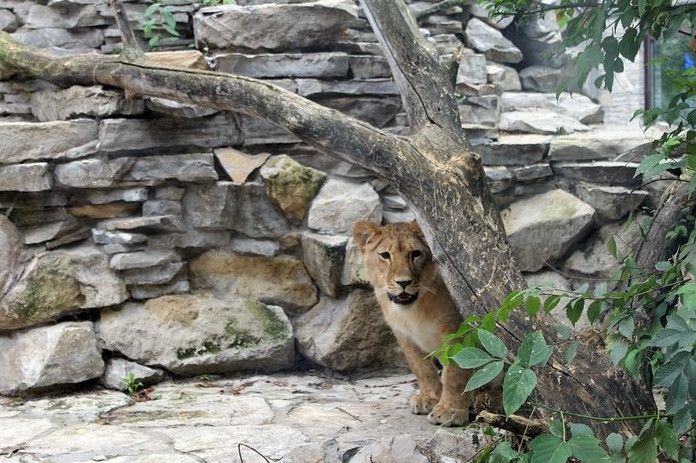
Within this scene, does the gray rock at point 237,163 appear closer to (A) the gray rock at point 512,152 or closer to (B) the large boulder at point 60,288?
(B) the large boulder at point 60,288

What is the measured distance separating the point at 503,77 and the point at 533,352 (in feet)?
16.7

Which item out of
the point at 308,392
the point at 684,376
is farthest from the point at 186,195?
the point at 684,376

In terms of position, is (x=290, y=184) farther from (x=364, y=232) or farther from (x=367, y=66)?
(x=367, y=66)

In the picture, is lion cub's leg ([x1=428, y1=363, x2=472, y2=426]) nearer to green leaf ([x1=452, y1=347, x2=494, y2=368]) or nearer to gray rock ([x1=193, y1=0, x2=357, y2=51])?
green leaf ([x1=452, y1=347, x2=494, y2=368])

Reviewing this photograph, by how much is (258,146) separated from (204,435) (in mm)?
2484

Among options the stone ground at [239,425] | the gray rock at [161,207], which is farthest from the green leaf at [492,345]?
the gray rock at [161,207]

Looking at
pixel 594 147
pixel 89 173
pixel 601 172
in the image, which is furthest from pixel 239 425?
pixel 594 147

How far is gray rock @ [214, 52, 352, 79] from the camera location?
6.55 m

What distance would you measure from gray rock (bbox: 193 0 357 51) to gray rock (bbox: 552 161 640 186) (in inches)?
79.0

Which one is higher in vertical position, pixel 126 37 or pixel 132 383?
pixel 126 37

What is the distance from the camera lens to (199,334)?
250 inches

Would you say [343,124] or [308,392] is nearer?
[343,124]

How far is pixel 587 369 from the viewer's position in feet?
13.5

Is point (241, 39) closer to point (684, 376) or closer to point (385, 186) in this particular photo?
point (385, 186)
